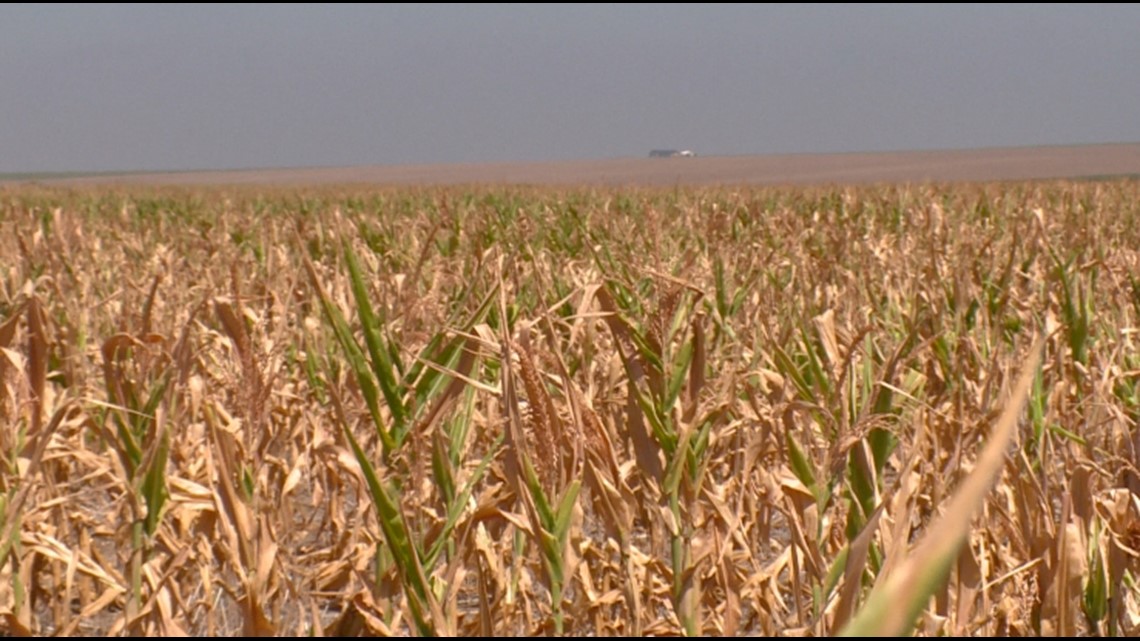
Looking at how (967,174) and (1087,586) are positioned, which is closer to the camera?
(1087,586)

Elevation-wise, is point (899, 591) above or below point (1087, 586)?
above

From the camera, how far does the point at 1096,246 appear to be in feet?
15.7

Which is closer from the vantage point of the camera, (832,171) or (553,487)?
(553,487)

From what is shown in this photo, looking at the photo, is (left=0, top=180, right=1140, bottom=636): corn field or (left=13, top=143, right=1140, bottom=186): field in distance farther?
(left=13, top=143, right=1140, bottom=186): field in distance

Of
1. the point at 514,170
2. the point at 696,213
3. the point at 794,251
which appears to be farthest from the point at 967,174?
the point at 794,251

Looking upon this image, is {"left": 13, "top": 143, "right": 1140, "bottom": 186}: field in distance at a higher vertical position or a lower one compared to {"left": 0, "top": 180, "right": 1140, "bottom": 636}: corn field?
lower

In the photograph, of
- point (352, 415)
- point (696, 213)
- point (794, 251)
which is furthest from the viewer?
point (696, 213)

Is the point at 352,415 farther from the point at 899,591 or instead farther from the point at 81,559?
the point at 899,591

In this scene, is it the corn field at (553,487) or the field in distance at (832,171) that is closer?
the corn field at (553,487)

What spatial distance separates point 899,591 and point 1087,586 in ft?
4.85

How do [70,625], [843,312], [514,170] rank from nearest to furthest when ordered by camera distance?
1. [70,625]
2. [843,312]
3. [514,170]

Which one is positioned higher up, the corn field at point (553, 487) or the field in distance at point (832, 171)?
the corn field at point (553, 487)

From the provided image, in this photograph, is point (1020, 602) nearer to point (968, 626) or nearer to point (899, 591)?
point (968, 626)

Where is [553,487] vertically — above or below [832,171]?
above
